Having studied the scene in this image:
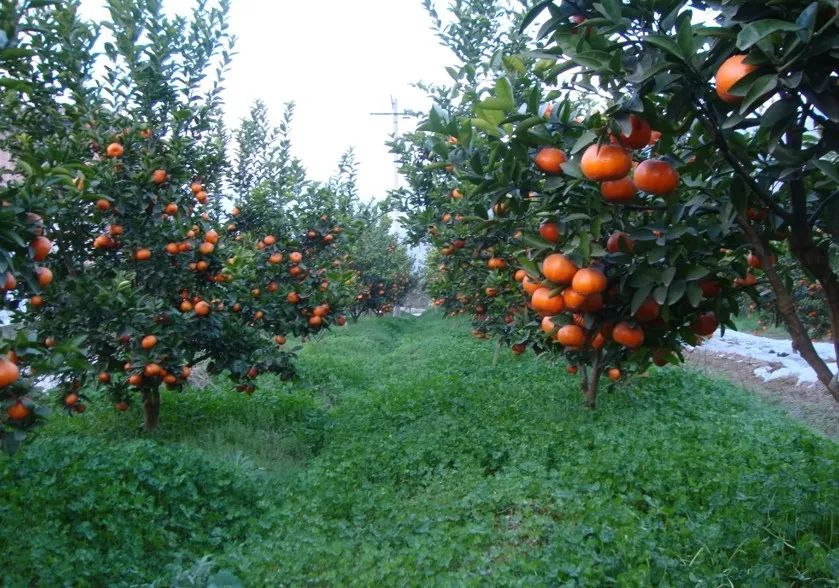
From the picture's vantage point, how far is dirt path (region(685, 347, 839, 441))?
7203 millimetres

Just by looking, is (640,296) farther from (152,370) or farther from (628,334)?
(152,370)

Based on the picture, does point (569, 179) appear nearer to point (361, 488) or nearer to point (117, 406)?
point (361, 488)

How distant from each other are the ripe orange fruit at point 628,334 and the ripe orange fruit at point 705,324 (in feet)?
0.61

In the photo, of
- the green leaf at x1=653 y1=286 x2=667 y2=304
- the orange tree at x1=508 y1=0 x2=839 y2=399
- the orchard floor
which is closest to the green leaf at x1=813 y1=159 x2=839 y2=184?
the orange tree at x1=508 y1=0 x2=839 y2=399

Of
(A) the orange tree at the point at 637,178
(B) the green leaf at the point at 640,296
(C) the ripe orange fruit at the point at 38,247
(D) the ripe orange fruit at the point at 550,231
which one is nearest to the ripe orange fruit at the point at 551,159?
(A) the orange tree at the point at 637,178

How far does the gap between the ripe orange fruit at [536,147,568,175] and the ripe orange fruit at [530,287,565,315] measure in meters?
0.35

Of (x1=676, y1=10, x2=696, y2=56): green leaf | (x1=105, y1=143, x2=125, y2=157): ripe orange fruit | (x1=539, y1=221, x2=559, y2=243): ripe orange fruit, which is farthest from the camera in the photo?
(x1=105, y1=143, x2=125, y2=157): ripe orange fruit

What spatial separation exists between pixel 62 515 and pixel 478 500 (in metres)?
2.11

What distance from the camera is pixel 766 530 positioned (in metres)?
3.06

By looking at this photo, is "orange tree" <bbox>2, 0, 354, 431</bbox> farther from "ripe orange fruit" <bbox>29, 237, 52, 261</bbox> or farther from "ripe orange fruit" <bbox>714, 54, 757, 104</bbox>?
"ripe orange fruit" <bbox>714, 54, 757, 104</bbox>

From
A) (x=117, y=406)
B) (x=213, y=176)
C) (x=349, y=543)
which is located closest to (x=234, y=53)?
(x=213, y=176)

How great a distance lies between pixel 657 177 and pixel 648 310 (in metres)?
0.45

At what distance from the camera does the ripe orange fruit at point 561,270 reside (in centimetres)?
197

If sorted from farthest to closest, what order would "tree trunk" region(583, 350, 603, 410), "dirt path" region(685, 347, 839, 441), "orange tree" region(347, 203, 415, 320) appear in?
"orange tree" region(347, 203, 415, 320) < "dirt path" region(685, 347, 839, 441) < "tree trunk" region(583, 350, 603, 410)
